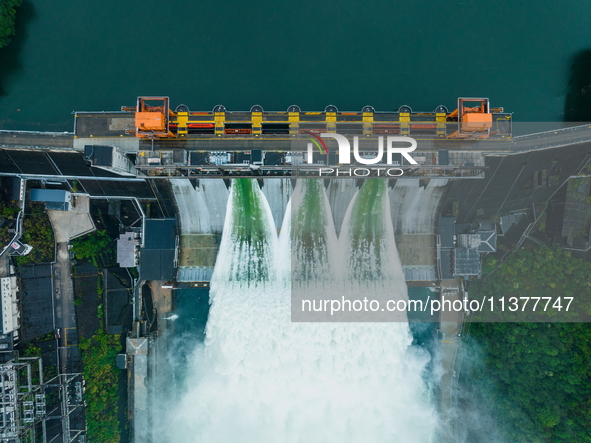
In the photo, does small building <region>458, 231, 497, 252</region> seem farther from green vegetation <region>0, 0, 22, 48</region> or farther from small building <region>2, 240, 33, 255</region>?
green vegetation <region>0, 0, 22, 48</region>

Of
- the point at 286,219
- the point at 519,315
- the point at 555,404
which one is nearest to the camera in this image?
the point at 555,404

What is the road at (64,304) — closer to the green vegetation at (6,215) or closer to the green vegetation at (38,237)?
the green vegetation at (38,237)

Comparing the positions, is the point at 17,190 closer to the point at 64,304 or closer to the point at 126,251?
the point at 126,251

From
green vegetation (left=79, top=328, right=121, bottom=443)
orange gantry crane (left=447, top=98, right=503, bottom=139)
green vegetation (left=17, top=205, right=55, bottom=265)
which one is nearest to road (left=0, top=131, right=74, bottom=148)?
green vegetation (left=17, top=205, right=55, bottom=265)

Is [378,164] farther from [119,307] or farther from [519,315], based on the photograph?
[119,307]

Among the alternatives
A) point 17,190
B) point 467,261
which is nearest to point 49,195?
point 17,190

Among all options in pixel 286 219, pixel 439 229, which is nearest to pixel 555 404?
pixel 439 229

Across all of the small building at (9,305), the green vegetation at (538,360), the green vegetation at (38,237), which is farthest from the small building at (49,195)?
the green vegetation at (538,360)
